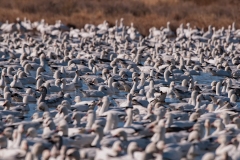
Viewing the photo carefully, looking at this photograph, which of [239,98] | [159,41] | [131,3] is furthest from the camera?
[131,3]

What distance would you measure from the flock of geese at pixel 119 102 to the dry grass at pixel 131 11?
517 cm

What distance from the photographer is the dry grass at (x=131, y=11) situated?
1371 inches

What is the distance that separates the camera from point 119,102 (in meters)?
14.3

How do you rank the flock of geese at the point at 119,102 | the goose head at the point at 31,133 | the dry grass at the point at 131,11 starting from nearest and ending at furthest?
the flock of geese at the point at 119,102, the goose head at the point at 31,133, the dry grass at the point at 131,11

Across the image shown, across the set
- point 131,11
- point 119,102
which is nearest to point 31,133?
point 119,102

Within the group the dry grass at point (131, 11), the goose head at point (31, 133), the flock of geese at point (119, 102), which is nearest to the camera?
the flock of geese at point (119, 102)

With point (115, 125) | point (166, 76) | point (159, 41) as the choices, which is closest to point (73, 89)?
point (166, 76)

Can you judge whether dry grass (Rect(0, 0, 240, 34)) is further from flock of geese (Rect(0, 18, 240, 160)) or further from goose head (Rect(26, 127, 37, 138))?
goose head (Rect(26, 127, 37, 138))

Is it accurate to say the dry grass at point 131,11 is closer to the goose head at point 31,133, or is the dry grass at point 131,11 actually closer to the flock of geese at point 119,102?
the flock of geese at point 119,102

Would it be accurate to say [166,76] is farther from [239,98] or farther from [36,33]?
[36,33]

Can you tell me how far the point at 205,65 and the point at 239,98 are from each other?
5905 millimetres

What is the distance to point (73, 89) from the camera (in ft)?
54.9

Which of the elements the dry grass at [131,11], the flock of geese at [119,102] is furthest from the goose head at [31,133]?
the dry grass at [131,11]

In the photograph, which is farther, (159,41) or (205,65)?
(159,41)
